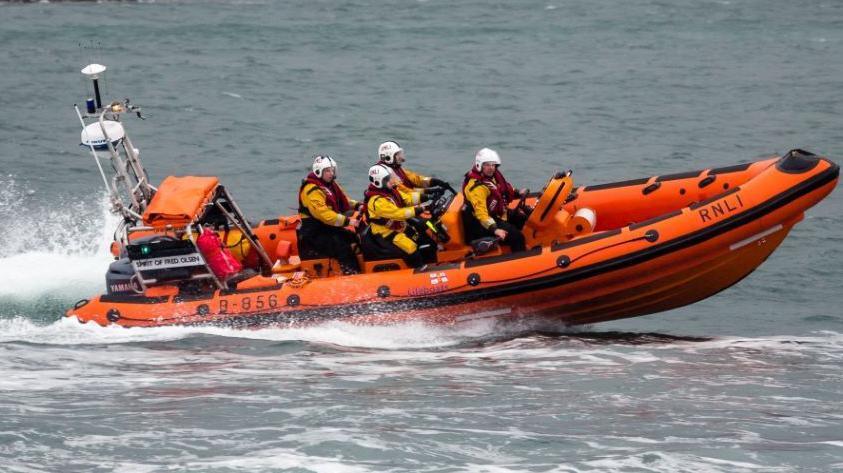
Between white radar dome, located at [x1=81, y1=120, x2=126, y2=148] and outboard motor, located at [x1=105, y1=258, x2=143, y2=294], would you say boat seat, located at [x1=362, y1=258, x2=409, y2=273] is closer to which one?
outboard motor, located at [x1=105, y1=258, x2=143, y2=294]

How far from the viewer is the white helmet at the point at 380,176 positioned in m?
10.6

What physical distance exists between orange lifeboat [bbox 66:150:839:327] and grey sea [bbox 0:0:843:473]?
22 cm

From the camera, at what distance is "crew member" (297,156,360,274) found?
35.7 feet

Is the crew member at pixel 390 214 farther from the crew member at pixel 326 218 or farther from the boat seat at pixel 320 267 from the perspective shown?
the boat seat at pixel 320 267

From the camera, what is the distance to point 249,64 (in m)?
25.3

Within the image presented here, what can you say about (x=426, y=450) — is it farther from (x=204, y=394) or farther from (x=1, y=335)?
(x=1, y=335)

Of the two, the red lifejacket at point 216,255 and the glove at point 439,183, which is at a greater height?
the glove at point 439,183

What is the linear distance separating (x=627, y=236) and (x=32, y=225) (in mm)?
7196

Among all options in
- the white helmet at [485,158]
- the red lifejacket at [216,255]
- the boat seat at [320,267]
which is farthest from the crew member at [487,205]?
the red lifejacket at [216,255]

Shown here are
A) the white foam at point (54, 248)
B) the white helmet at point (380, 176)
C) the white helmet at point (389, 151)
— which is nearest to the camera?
the white helmet at point (380, 176)

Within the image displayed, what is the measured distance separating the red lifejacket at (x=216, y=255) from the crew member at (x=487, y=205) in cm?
197

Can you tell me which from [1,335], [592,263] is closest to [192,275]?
[1,335]

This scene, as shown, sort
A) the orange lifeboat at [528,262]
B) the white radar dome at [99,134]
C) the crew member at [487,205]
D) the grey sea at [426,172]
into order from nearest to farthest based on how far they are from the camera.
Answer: the grey sea at [426,172] < the orange lifeboat at [528,262] < the crew member at [487,205] < the white radar dome at [99,134]

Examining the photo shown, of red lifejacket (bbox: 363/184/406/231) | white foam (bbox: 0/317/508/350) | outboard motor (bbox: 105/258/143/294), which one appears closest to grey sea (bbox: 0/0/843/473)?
white foam (bbox: 0/317/508/350)
